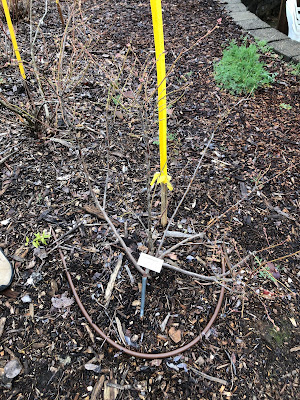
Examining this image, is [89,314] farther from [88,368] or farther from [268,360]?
[268,360]

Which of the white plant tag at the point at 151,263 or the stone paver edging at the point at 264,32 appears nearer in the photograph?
the white plant tag at the point at 151,263

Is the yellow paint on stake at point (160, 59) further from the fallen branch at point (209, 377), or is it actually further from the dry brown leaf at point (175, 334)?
the fallen branch at point (209, 377)

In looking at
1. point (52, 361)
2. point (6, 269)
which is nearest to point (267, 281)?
point (52, 361)

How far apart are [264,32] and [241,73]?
1.32 metres

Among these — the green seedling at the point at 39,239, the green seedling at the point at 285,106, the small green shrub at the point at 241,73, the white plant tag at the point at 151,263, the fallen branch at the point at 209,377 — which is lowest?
the fallen branch at the point at 209,377

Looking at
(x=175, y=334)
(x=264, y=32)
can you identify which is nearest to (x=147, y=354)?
(x=175, y=334)

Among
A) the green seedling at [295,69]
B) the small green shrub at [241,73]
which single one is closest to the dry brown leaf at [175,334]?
the small green shrub at [241,73]

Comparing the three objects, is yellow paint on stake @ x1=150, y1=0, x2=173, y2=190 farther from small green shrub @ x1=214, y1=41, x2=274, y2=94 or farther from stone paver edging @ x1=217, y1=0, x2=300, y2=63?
stone paver edging @ x1=217, y1=0, x2=300, y2=63

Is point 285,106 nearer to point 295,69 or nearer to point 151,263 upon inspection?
point 295,69

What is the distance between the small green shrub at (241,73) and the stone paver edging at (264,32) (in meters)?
0.55

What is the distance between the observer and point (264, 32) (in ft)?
12.2

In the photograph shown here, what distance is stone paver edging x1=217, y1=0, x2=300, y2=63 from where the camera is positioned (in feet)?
11.0

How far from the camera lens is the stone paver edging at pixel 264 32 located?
Answer: 337 cm

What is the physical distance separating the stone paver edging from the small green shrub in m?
0.55
